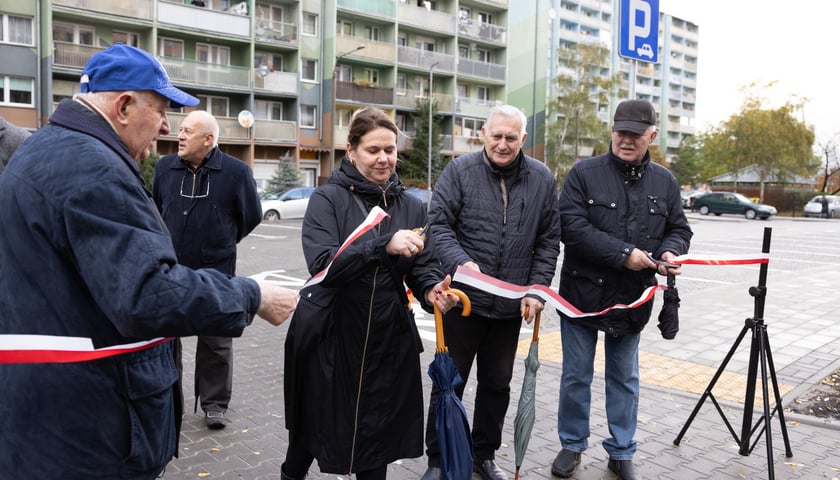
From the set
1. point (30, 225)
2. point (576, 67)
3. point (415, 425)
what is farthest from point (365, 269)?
point (576, 67)

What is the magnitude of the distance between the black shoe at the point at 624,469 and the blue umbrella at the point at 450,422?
4.30 feet

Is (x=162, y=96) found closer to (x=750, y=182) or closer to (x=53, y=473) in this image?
(x=53, y=473)

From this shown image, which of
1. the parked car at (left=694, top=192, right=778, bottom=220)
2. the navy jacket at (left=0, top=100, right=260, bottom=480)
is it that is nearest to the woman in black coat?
the navy jacket at (left=0, top=100, right=260, bottom=480)

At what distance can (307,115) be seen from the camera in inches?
1730

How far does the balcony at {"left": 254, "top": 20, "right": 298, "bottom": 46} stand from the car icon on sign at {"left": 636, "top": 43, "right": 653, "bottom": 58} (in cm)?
3478

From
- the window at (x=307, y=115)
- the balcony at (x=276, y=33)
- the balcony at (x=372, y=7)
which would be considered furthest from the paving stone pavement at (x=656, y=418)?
the balcony at (x=372, y=7)

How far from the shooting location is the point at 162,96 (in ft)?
7.72

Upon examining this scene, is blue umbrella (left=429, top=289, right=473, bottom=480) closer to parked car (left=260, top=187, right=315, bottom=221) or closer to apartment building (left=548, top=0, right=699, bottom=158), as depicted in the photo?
parked car (left=260, top=187, right=315, bottom=221)

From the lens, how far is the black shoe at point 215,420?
193 inches

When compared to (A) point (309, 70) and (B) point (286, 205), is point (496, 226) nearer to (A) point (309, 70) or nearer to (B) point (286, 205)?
(B) point (286, 205)

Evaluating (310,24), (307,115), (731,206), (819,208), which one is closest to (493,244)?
(307,115)

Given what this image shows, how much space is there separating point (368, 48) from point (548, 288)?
42487 mm

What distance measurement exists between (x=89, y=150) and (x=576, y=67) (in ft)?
170

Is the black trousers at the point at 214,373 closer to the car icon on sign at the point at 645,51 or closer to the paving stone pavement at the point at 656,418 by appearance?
the paving stone pavement at the point at 656,418
